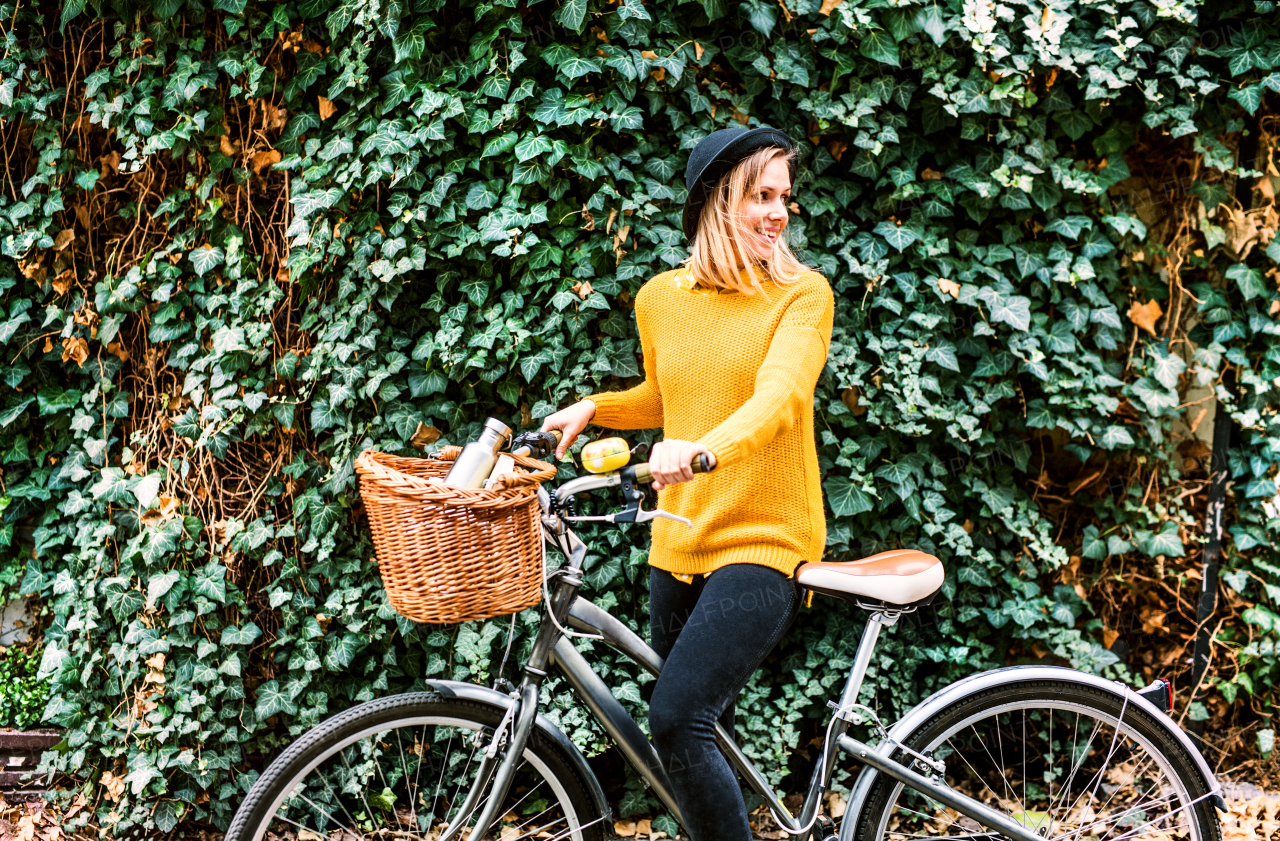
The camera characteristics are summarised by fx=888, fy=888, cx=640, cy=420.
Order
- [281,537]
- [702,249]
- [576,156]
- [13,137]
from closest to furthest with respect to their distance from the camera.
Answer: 1. [702,249]
2. [576,156]
3. [281,537]
4. [13,137]

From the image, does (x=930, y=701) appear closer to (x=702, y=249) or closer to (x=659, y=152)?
(x=702, y=249)

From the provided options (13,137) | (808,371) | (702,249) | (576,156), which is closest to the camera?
(808,371)

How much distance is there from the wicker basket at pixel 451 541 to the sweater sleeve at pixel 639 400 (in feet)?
1.61

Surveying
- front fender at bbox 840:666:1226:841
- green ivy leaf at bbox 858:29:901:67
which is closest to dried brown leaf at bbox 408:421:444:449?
front fender at bbox 840:666:1226:841

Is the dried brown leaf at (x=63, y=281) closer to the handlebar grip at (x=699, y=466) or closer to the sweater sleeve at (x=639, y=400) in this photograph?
the sweater sleeve at (x=639, y=400)

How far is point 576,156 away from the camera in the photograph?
2717 mm

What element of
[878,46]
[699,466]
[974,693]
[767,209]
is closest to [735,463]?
[699,466]

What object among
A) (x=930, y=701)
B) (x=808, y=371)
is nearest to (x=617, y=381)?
(x=808, y=371)

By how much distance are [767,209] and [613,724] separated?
1237mm

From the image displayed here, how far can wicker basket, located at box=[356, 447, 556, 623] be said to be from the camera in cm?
163

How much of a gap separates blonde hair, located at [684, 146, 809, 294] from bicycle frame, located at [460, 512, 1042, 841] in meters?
0.68

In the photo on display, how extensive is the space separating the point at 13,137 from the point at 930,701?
3541mm

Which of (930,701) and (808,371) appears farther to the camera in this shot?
(930,701)

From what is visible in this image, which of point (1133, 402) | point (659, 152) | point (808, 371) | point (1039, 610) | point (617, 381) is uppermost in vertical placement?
point (659, 152)
